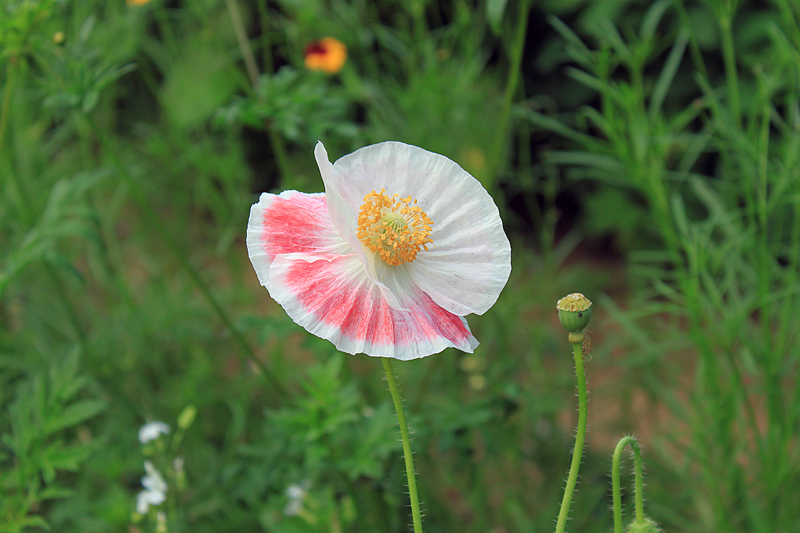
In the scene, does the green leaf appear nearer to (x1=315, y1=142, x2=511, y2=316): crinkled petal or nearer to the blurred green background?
the blurred green background

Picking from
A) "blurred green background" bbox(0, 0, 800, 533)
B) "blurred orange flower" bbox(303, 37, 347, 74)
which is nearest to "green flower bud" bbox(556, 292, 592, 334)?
"blurred green background" bbox(0, 0, 800, 533)

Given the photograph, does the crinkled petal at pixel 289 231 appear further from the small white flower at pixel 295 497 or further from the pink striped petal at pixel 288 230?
the small white flower at pixel 295 497

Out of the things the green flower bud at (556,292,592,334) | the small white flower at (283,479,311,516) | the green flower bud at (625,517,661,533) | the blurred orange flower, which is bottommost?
the small white flower at (283,479,311,516)

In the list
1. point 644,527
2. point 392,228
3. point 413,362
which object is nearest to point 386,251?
point 392,228

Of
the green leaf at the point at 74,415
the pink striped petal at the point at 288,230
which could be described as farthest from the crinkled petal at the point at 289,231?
the green leaf at the point at 74,415

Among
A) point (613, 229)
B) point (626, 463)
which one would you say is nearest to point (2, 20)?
point (626, 463)

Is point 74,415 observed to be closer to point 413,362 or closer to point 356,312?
point 356,312
